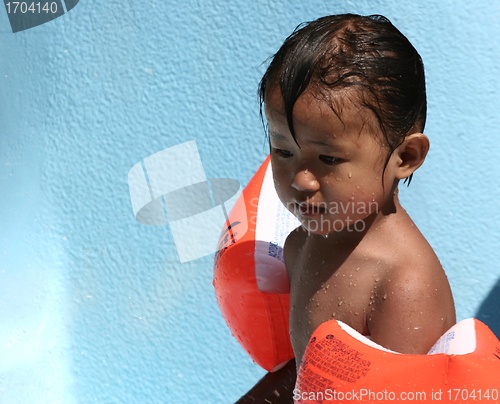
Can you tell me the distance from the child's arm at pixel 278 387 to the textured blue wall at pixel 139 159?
0.38 metres

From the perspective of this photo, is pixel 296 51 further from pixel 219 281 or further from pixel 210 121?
pixel 210 121

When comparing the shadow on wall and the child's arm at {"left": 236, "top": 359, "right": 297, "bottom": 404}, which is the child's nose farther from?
the shadow on wall

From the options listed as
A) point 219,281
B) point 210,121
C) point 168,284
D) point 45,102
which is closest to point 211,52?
point 210,121

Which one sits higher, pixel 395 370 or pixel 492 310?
pixel 395 370

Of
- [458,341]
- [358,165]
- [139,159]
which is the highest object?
[358,165]

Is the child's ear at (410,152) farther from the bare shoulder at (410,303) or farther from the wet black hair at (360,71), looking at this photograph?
the bare shoulder at (410,303)

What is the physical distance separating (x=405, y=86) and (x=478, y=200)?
3.94 ft

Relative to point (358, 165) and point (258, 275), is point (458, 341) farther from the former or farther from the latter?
point (258, 275)

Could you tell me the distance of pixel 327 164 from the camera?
1228 mm

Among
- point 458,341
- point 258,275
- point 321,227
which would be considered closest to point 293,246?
point 258,275

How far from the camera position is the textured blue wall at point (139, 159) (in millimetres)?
2299

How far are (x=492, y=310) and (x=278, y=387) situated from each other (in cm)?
69

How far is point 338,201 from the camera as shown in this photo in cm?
125

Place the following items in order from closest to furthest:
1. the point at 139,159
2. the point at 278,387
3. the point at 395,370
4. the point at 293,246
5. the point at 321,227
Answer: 1. the point at 395,370
2. the point at 321,227
3. the point at 293,246
4. the point at 278,387
5. the point at 139,159
